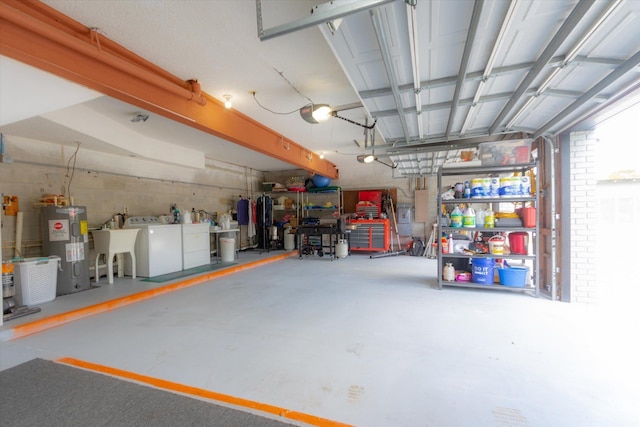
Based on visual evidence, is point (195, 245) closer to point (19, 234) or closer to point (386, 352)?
point (19, 234)

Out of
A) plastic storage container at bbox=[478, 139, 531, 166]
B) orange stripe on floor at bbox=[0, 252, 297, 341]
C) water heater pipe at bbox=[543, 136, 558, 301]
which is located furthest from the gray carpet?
plastic storage container at bbox=[478, 139, 531, 166]

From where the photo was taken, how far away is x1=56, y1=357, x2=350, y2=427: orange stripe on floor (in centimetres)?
159

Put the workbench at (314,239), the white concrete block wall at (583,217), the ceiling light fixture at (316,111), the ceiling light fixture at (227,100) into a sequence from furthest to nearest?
the workbench at (314,239)
the ceiling light fixture at (227,100)
the white concrete block wall at (583,217)
the ceiling light fixture at (316,111)

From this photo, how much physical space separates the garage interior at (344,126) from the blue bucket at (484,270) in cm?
23

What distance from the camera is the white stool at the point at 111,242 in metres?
4.70

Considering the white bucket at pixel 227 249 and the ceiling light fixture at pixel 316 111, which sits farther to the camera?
the white bucket at pixel 227 249

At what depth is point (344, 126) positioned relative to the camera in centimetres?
538

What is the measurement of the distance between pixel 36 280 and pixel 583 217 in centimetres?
738

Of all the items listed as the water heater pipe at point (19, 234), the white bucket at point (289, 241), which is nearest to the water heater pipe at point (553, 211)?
the white bucket at point (289, 241)

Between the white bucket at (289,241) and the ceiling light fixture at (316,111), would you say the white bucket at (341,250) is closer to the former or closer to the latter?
the white bucket at (289,241)

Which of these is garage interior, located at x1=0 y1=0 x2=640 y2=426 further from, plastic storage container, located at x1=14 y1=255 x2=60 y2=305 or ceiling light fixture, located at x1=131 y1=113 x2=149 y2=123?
plastic storage container, located at x1=14 y1=255 x2=60 y2=305

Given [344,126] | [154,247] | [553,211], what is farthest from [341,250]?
[553,211]

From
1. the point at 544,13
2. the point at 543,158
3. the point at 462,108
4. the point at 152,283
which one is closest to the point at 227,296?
the point at 152,283

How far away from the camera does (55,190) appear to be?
4.65m
